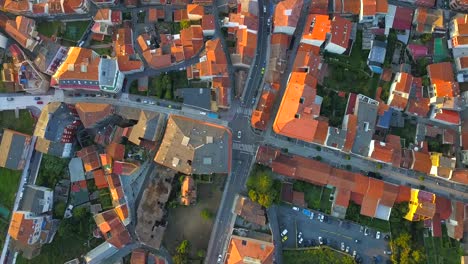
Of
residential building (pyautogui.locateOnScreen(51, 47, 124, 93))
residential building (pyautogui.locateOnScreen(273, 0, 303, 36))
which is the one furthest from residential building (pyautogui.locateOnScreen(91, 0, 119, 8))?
residential building (pyautogui.locateOnScreen(273, 0, 303, 36))

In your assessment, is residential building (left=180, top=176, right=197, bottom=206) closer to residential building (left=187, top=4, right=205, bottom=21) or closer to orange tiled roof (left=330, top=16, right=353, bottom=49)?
residential building (left=187, top=4, right=205, bottom=21)

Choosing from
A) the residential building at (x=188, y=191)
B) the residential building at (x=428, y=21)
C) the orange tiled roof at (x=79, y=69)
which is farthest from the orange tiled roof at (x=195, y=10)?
the residential building at (x=428, y=21)

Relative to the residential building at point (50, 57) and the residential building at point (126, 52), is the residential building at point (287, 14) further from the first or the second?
the residential building at point (50, 57)

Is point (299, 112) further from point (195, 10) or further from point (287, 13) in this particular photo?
point (195, 10)

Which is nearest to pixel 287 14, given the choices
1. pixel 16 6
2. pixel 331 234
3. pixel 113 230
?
pixel 331 234

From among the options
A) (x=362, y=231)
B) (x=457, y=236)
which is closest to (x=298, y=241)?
(x=362, y=231)

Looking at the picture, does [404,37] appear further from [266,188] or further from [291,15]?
[266,188]
